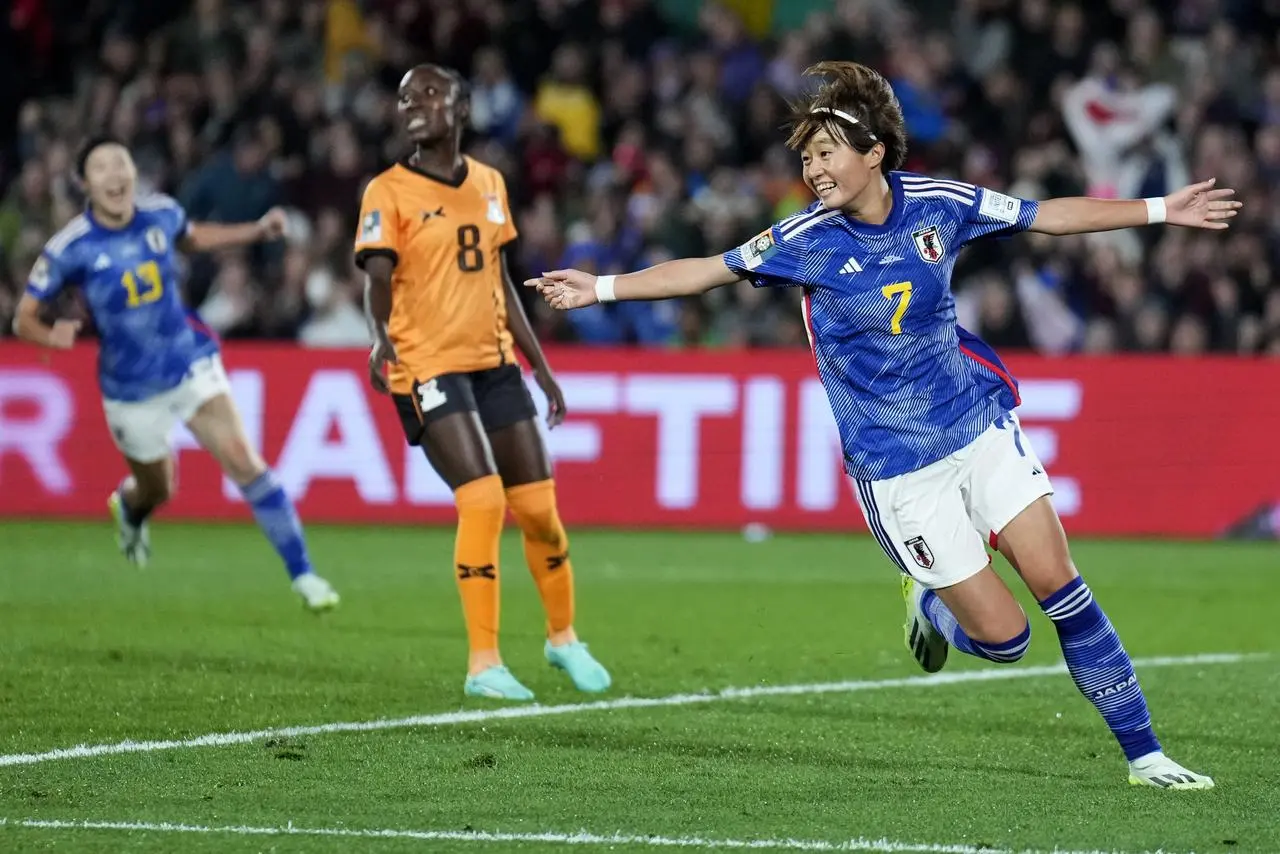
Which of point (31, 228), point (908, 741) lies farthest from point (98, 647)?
point (31, 228)

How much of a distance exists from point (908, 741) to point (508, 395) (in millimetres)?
2437

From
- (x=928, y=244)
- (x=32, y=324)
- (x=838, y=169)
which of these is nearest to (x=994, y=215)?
(x=928, y=244)

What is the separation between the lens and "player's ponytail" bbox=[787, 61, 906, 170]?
259 inches

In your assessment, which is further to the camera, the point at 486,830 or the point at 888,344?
the point at 888,344

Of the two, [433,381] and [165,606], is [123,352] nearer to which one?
[165,606]

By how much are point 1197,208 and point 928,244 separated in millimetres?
842

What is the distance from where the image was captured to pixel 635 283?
6.55m

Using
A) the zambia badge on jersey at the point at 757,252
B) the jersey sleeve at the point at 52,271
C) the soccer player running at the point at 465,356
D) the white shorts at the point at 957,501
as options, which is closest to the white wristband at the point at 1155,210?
the white shorts at the point at 957,501

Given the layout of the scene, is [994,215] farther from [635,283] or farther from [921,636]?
[921,636]

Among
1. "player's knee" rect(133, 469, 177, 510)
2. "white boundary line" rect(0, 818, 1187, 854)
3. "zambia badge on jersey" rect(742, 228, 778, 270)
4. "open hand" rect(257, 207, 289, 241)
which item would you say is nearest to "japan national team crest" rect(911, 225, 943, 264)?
"zambia badge on jersey" rect(742, 228, 778, 270)

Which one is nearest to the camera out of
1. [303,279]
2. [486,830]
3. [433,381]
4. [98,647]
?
[486,830]

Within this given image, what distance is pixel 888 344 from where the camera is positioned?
6.65 m

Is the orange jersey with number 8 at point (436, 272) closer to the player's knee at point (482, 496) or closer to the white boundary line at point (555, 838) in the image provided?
the player's knee at point (482, 496)

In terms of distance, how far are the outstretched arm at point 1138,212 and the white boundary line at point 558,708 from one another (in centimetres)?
262
